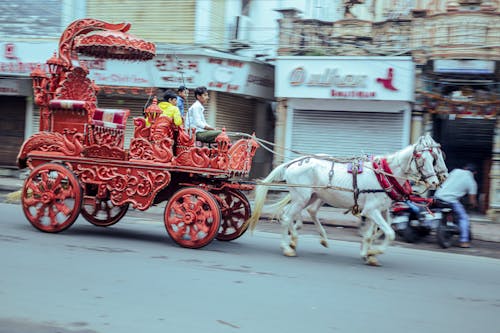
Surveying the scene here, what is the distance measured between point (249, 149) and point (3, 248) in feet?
11.5

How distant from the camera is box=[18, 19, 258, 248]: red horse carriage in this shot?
797cm

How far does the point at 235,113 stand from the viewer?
16.8m

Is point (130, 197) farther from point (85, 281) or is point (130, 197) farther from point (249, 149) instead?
point (85, 281)

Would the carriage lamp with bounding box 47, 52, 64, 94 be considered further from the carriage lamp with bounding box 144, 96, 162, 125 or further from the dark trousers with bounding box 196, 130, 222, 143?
the dark trousers with bounding box 196, 130, 222, 143

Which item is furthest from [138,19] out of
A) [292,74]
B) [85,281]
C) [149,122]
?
[85,281]

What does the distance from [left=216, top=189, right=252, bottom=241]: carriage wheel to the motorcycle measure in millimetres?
3097

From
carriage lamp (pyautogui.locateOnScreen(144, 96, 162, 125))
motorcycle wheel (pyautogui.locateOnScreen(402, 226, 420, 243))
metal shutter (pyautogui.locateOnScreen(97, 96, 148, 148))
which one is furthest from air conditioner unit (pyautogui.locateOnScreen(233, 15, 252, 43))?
carriage lamp (pyautogui.locateOnScreen(144, 96, 162, 125))

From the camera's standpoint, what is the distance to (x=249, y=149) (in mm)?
8336

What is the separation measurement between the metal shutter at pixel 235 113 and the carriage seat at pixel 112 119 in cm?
738

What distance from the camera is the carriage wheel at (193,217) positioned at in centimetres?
773

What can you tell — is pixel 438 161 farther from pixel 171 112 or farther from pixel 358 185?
pixel 171 112

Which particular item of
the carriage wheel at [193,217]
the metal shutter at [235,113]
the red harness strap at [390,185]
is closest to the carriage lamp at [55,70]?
the carriage wheel at [193,217]

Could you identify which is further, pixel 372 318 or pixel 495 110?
pixel 495 110

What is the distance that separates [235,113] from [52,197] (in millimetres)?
8992
